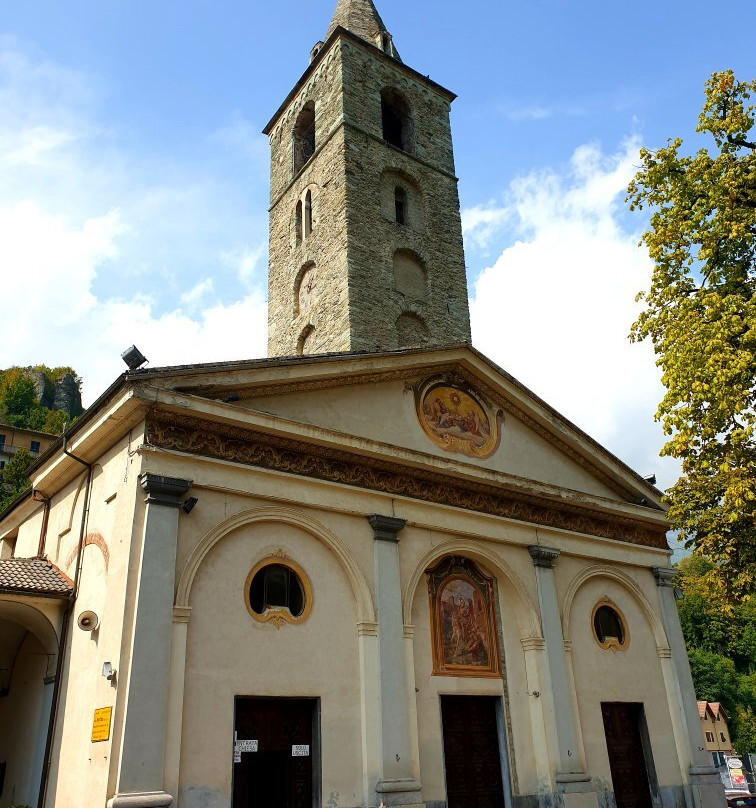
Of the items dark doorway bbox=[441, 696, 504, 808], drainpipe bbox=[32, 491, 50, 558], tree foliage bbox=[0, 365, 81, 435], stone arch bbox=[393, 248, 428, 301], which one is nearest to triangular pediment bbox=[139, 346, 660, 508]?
dark doorway bbox=[441, 696, 504, 808]

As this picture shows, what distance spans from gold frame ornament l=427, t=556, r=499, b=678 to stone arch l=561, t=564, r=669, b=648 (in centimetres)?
205

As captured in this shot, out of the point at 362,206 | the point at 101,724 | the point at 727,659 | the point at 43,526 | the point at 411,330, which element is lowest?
the point at 101,724

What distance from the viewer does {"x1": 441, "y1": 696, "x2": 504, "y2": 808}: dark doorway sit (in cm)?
1247

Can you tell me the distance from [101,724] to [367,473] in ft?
18.0

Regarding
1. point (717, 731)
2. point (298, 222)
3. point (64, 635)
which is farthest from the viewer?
point (717, 731)

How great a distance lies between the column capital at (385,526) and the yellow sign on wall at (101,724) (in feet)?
15.9

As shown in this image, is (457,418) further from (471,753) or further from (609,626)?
(471,753)

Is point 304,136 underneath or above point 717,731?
above

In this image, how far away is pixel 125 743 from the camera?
356 inches

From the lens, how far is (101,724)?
369 inches

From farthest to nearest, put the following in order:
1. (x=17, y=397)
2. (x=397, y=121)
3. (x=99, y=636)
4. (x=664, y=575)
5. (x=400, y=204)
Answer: (x=17, y=397) < (x=397, y=121) < (x=400, y=204) < (x=664, y=575) < (x=99, y=636)

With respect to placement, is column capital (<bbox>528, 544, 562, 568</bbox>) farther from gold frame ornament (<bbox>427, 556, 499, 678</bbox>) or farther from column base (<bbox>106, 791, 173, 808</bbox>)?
column base (<bbox>106, 791, 173, 808</bbox>)

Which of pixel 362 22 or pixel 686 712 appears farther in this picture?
pixel 362 22

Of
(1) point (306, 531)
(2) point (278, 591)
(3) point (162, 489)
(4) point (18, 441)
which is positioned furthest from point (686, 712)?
(4) point (18, 441)
